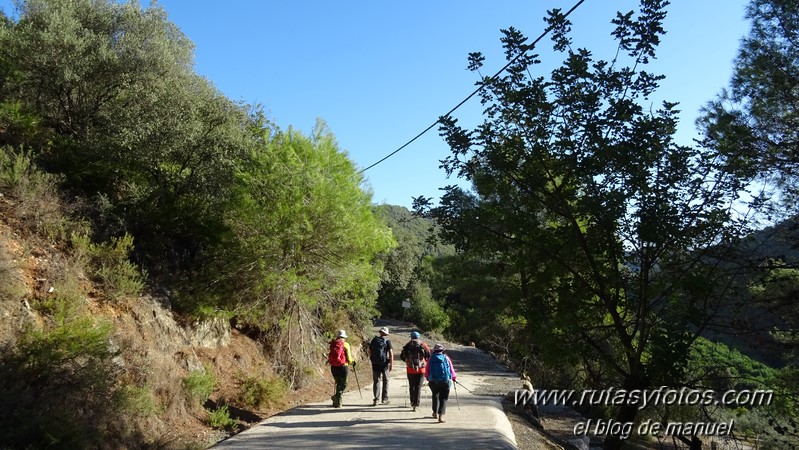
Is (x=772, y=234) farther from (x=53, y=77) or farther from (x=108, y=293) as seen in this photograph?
(x=53, y=77)

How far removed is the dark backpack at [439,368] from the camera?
8.99 m

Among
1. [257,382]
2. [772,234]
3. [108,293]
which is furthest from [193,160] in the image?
[772,234]

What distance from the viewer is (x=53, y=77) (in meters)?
12.0

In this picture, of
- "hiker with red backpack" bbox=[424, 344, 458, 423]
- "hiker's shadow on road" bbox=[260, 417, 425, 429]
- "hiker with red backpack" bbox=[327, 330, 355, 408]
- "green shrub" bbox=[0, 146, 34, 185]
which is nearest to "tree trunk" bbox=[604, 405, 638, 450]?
"hiker with red backpack" bbox=[424, 344, 458, 423]

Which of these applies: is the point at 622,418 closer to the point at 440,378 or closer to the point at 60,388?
the point at 440,378

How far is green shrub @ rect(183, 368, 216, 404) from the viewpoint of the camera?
9.09m

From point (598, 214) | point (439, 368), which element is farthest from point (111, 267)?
point (598, 214)

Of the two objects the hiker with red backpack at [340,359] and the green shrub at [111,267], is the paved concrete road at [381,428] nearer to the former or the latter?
the hiker with red backpack at [340,359]

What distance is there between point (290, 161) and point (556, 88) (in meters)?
6.85

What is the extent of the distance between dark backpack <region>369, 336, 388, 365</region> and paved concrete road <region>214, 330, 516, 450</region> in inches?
40.9

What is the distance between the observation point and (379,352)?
10.6 meters

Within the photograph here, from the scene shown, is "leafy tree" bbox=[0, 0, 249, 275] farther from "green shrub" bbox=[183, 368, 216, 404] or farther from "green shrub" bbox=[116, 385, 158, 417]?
"green shrub" bbox=[116, 385, 158, 417]

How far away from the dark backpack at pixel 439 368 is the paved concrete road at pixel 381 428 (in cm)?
86

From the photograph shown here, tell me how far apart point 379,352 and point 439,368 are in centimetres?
193
